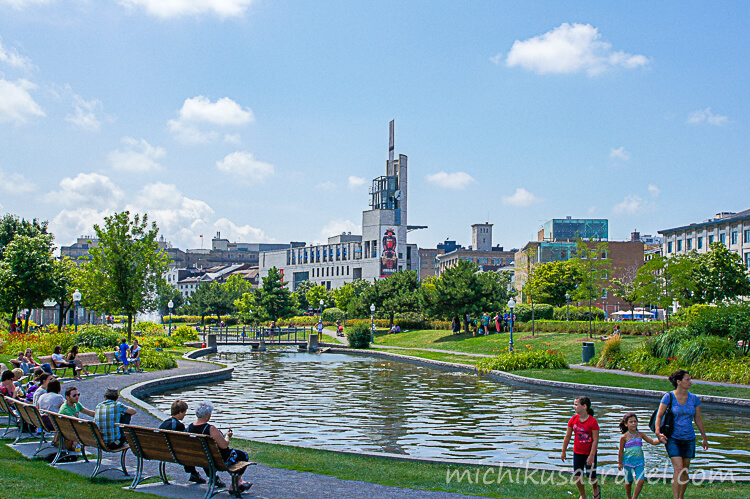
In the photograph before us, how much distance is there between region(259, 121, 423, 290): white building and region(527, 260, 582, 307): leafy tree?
2029 inches

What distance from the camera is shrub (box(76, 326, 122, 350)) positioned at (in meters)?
32.7

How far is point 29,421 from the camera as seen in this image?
12078 millimetres

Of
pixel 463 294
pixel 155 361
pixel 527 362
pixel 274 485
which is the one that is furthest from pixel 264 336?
pixel 274 485

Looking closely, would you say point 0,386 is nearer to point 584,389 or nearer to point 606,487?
point 606,487

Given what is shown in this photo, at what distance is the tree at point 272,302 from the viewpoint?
69625 mm

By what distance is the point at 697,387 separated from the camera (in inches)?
870

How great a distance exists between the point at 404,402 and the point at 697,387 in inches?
385

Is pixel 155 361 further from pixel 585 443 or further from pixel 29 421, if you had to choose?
pixel 585 443

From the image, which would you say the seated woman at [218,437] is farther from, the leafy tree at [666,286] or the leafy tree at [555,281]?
the leafy tree at [555,281]

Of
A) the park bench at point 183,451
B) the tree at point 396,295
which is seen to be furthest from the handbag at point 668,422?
the tree at point 396,295

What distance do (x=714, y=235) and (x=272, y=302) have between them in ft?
185

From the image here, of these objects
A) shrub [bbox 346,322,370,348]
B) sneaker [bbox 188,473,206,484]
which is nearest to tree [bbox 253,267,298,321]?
shrub [bbox 346,322,370,348]

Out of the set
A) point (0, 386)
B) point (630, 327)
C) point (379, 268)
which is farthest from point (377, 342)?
point (379, 268)

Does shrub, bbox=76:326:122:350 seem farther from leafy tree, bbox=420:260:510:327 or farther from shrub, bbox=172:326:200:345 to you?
leafy tree, bbox=420:260:510:327
